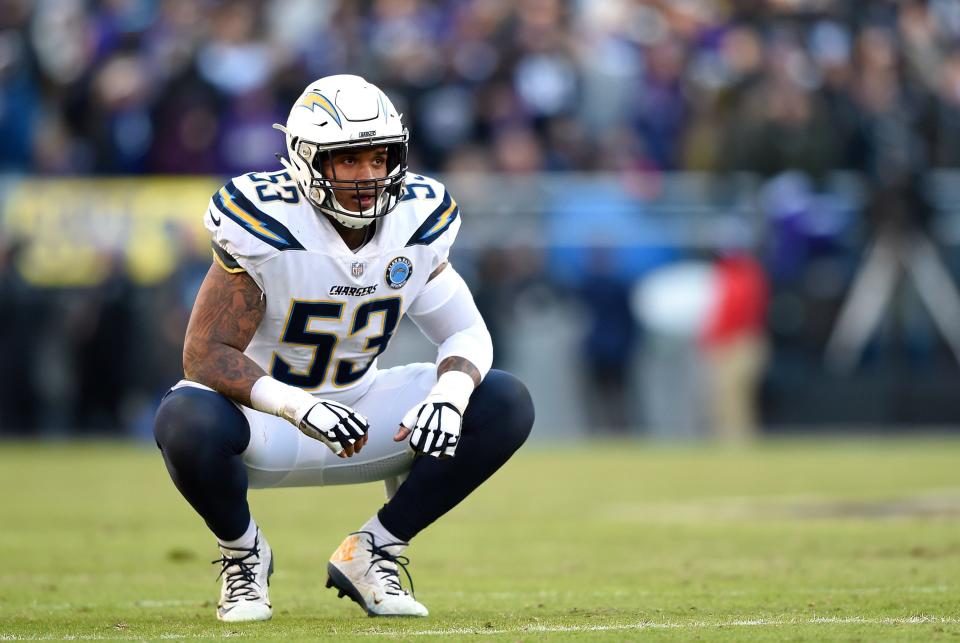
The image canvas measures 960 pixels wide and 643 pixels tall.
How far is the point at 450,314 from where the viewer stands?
16.2ft

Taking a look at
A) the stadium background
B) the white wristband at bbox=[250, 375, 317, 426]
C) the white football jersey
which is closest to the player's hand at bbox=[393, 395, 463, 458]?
the white wristband at bbox=[250, 375, 317, 426]

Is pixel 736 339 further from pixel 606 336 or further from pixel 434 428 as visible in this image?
pixel 434 428

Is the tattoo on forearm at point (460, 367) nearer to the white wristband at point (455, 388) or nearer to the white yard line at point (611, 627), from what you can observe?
the white wristband at point (455, 388)

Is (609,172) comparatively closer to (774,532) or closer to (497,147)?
(497,147)

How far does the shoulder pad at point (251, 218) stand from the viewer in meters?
4.56

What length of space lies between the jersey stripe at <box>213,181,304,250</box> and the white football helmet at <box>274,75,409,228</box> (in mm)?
154

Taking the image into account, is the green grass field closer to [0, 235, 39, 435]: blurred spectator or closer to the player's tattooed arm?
the player's tattooed arm

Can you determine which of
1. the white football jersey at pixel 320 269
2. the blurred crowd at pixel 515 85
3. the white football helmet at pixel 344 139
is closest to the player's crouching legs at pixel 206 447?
the white football jersey at pixel 320 269

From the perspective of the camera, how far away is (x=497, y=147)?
550 inches

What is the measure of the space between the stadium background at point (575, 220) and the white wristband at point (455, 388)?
9033 mm

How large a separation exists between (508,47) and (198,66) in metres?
2.80

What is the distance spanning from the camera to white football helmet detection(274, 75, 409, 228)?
4617 millimetres

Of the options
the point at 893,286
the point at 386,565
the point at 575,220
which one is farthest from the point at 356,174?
the point at 893,286

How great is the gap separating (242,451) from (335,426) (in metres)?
0.40
